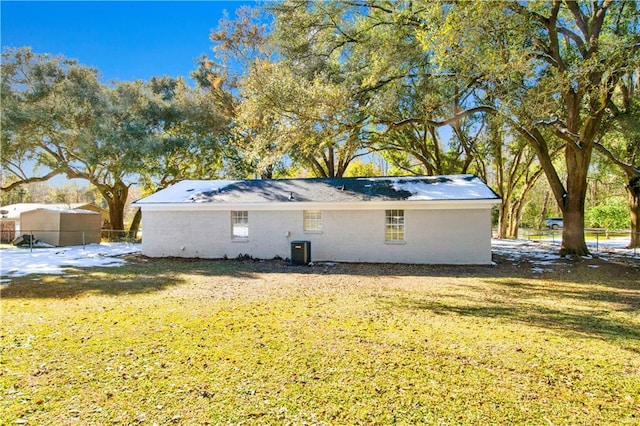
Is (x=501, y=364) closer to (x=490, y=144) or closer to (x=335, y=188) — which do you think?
(x=335, y=188)

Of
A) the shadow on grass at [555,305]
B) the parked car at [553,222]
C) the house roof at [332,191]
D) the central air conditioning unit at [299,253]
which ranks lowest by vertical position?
the shadow on grass at [555,305]

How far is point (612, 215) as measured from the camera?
3094cm

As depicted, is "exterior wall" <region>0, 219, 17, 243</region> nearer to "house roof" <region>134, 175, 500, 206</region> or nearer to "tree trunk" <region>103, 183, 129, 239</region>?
"tree trunk" <region>103, 183, 129, 239</region>

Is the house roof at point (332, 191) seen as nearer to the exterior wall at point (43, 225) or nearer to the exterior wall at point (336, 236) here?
the exterior wall at point (336, 236)

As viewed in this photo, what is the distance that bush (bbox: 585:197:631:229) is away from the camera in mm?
30500

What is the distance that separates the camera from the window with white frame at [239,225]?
14.4 metres

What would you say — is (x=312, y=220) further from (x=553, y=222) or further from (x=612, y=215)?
(x=553, y=222)

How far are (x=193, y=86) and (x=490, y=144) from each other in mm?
20256

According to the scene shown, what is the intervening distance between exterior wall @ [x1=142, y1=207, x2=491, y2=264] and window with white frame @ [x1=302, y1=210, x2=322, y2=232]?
0.17 metres

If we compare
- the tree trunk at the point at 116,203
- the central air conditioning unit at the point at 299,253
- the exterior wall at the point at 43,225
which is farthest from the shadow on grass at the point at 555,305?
the tree trunk at the point at 116,203

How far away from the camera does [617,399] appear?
3.34 metres

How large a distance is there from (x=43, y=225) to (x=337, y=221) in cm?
1754

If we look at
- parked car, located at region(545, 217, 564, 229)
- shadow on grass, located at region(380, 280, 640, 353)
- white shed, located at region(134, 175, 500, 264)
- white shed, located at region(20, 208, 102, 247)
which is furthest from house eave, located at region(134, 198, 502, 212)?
parked car, located at region(545, 217, 564, 229)

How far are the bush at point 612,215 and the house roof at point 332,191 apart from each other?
24.6 meters
